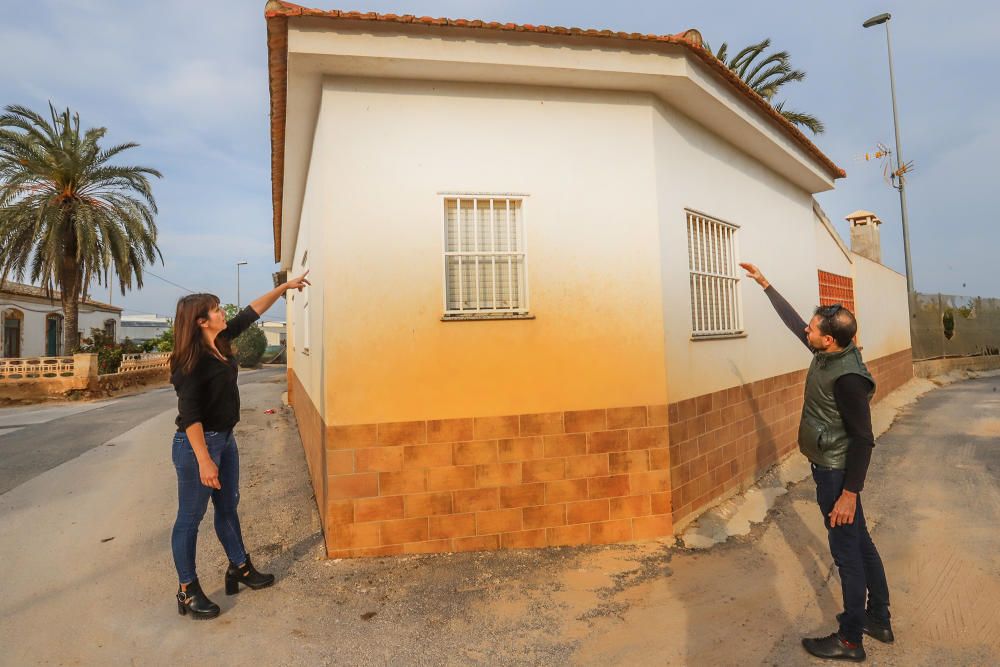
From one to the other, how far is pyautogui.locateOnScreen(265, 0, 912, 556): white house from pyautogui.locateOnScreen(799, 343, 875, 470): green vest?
161 cm

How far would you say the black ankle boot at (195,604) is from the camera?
10.5 ft

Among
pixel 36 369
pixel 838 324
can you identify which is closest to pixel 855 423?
pixel 838 324

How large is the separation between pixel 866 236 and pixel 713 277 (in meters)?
10.6

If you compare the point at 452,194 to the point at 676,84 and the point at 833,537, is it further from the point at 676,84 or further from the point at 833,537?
the point at 833,537

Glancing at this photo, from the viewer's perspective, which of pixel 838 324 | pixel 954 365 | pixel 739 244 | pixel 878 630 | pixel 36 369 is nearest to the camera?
pixel 838 324

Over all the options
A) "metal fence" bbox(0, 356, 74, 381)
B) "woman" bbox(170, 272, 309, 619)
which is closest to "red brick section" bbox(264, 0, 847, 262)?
"woman" bbox(170, 272, 309, 619)

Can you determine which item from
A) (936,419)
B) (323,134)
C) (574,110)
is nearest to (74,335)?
(323,134)

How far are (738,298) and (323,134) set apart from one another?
4.53 meters

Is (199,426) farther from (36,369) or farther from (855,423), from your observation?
(36,369)

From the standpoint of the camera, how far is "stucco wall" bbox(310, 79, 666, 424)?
13.6 ft

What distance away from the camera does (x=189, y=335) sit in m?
3.23

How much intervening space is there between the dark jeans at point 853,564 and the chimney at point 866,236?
12.8 m

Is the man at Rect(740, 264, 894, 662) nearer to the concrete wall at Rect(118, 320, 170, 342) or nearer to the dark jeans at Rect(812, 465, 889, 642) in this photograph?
the dark jeans at Rect(812, 465, 889, 642)

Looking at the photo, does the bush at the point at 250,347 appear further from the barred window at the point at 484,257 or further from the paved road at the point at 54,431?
the barred window at the point at 484,257
